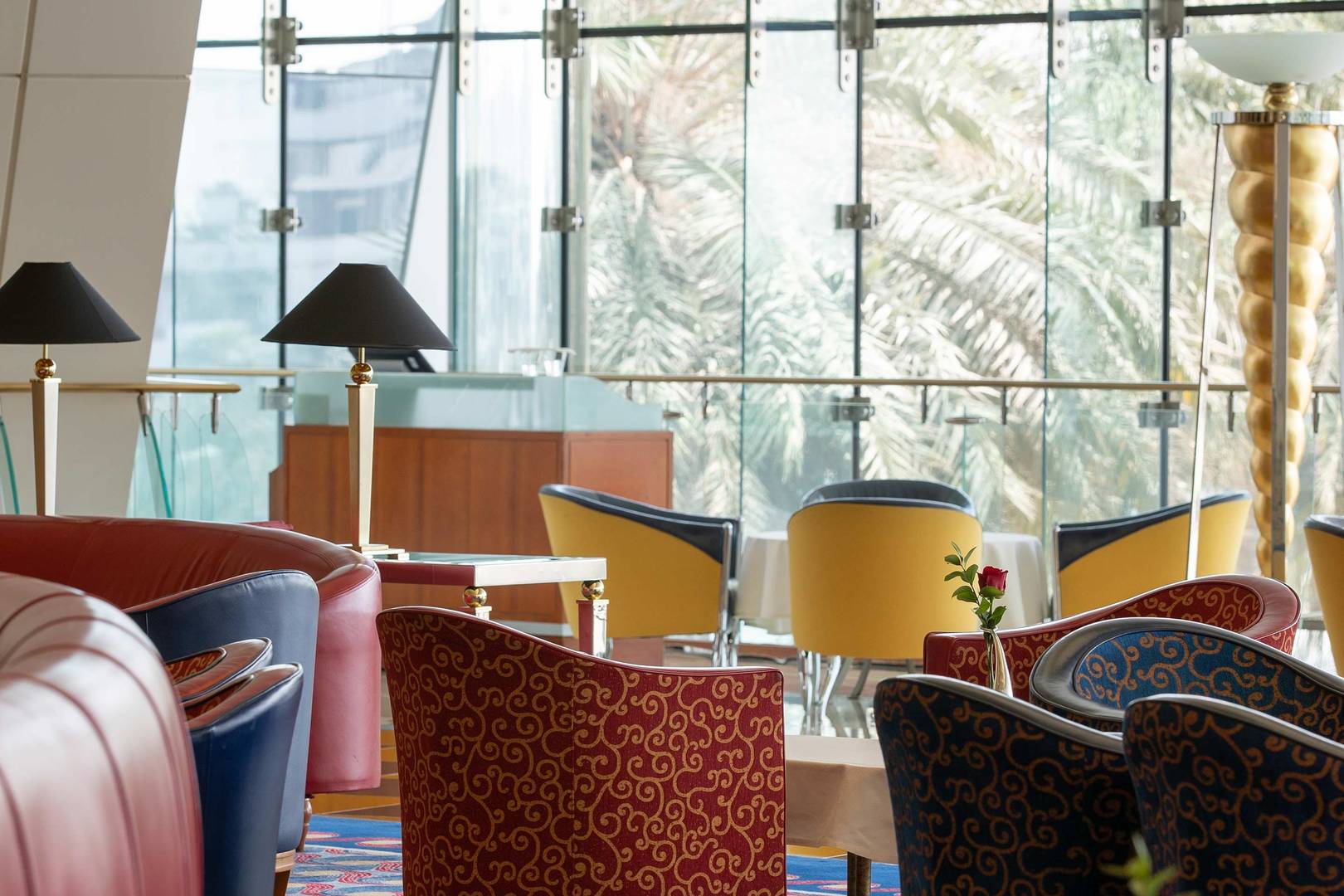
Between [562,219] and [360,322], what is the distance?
4.69m

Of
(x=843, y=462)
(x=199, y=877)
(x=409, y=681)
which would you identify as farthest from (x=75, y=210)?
(x=199, y=877)

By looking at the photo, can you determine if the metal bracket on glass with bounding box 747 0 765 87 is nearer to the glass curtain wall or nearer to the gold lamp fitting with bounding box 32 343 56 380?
the glass curtain wall

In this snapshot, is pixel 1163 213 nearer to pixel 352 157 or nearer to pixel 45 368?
pixel 352 157

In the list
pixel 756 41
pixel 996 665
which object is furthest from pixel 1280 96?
pixel 756 41

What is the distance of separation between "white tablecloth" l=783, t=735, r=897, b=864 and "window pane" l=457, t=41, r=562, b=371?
6.14 meters

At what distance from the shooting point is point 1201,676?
2.76m

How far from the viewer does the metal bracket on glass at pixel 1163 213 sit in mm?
8273

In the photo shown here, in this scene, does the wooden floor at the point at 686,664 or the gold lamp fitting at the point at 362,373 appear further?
the wooden floor at the point at 686,664

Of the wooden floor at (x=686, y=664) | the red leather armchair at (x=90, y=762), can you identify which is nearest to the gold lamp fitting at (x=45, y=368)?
the wooden floor at (x=686, y=664)

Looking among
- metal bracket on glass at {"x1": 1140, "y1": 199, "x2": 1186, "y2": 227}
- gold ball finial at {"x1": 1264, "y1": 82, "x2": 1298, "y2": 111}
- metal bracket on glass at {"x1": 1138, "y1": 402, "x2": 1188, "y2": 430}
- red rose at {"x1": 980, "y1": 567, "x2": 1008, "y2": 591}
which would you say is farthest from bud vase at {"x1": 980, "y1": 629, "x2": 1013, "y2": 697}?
metal bracket on glass at {"x1": 1140, "y1": 199, "x2": 1186, "y2": 227}

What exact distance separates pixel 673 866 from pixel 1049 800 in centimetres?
85

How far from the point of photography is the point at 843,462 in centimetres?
834

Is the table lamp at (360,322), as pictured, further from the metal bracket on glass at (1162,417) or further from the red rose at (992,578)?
the metal bracket on glass at (1162,417)

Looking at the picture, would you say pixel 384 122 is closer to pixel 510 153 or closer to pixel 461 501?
pixel 510 153
